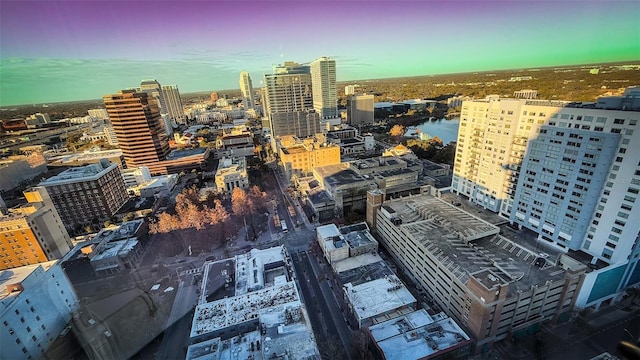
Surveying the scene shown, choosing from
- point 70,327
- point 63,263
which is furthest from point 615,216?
→ point 63,263

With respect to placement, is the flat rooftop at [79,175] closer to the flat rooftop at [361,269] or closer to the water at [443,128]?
the flat rooftop at [361,269]

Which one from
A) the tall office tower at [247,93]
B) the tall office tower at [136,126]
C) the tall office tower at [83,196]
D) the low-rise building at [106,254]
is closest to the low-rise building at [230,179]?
the low-rise building at [106,254]

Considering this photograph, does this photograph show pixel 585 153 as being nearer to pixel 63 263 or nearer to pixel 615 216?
pixel 615 216

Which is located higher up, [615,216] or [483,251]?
[615,216]

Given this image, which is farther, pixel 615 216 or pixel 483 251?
pixel 483 251

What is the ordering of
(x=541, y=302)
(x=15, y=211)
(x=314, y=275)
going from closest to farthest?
(x=541, y=302)
(x=15, y=211)
(x=314, y=275)

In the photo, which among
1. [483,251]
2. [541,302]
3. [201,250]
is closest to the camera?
[541,302]

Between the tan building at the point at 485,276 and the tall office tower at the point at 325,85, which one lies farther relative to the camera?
the tall office tower at the point at 325,85

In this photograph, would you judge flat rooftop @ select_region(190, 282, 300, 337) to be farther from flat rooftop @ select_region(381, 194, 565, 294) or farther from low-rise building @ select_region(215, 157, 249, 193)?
low-rise building @ select_region(215, 157, 249, 193)
